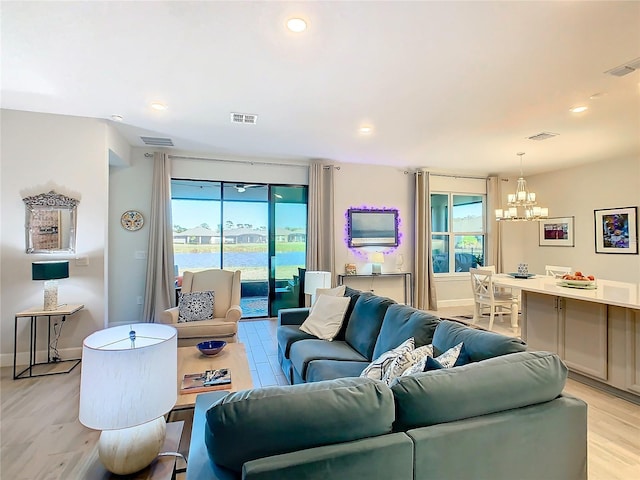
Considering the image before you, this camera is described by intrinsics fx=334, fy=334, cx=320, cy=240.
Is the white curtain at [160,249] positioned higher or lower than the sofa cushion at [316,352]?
higher

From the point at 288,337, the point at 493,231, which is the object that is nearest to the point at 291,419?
the point at 288,337

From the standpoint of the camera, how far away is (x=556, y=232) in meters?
7.11

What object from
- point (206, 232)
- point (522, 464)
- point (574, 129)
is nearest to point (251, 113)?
point (206, 232)

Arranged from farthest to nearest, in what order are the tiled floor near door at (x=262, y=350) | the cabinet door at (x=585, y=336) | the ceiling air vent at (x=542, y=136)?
1. the ceiling air vent at (x=542, y=136)
2. the tiled floor near door at (x=262, y=350)
3. the cabinet door at (x=585, y=336)

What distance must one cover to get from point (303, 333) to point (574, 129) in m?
4.43

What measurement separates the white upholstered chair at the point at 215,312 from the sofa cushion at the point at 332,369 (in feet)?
5.64

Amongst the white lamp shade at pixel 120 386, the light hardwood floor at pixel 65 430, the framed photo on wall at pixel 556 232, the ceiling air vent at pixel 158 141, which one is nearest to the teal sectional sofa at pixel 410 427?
the white lamp shade at pixel 120 386

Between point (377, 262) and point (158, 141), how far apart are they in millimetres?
4328

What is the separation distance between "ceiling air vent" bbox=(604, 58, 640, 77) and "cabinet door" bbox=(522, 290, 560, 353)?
2.17 meters

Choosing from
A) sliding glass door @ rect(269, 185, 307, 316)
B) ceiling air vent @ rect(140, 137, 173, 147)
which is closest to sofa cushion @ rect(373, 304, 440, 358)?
sliding glass door @ rect(269, 185, 307, 316)

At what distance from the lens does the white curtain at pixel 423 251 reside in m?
6.79

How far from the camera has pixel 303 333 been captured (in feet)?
11.0

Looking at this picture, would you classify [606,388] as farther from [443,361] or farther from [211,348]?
[211,348]

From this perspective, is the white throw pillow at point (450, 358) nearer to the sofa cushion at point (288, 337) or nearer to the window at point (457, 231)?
the sofa cushion at point (288, 337)
